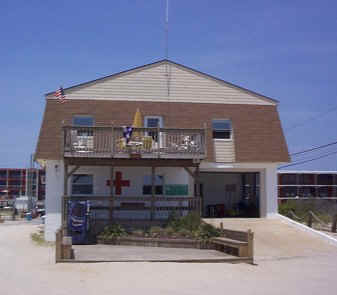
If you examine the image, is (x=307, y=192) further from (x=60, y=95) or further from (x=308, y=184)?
(x=60, y=95)

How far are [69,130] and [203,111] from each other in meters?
7.12

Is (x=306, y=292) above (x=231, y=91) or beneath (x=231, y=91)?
beneath

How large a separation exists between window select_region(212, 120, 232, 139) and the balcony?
3.72m

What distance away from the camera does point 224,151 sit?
27.3 meters

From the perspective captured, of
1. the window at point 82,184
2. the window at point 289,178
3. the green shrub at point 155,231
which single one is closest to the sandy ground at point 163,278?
the green shrub at point 155,231

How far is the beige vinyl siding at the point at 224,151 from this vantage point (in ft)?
88.9

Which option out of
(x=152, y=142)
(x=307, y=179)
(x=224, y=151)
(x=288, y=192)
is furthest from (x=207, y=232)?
(x=307, y=179)

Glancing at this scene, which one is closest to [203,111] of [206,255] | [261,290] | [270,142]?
[270,142]

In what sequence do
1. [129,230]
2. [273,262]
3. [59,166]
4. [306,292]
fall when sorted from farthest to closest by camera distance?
[59,166] < [129,230] < [273,262] < [306,292]

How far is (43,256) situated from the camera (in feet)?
60.8

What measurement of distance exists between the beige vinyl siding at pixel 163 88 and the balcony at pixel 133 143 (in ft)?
9.98

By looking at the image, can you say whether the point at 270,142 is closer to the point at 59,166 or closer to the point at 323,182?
the point at 59,166

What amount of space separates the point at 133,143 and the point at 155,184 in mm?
→ 3508

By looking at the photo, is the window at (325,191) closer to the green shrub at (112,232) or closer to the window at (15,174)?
the green shrub at (112,232)
